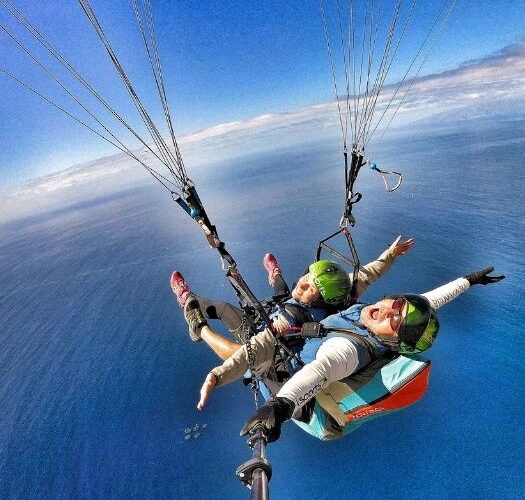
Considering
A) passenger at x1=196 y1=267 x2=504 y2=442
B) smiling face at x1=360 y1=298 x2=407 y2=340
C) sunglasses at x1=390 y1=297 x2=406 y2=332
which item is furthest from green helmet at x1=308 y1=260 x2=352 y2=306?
sunglasses at x1=390 y1=297 x2=406 y2=332

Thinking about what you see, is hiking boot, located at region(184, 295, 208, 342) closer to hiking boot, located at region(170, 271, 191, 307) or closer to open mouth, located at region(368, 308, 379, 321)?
hiking boot, located at region(170, 271, 191, 307)

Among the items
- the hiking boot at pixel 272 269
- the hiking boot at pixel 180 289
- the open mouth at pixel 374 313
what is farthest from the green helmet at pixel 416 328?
the hiking boot at pixel 272 269

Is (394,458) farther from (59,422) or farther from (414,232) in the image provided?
(414,232)

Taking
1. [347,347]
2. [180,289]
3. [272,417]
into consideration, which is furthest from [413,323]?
[180,289]

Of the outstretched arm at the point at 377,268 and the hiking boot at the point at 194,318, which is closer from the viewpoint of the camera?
the hiking boot at the point at 194,318

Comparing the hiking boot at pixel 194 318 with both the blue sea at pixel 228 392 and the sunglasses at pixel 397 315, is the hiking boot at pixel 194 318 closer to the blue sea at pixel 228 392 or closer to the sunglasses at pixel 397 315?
the sunglasses at pixel 397 315

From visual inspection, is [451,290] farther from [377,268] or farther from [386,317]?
[386,317]
